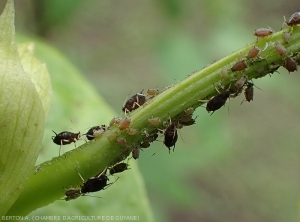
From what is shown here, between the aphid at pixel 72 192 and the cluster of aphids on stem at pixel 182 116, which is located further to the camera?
the aphid at pixel 72 192

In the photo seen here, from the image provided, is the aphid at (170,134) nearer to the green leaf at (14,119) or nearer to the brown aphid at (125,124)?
the brown aphid at (125,124)

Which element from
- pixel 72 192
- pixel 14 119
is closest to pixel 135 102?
pixel 72 192

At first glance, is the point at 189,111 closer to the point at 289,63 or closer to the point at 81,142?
the point at 289,63

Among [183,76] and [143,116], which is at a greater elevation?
[183,76]

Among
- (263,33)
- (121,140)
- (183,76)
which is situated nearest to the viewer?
(121,140)

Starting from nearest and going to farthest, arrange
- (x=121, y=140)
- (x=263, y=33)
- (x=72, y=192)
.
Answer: (x=121, y=140) < (x=263, y=33) < (x=72, y=192)

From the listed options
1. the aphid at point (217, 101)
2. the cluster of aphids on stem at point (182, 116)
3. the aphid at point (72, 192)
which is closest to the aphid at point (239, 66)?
the cluster of aphids on stem at point (182, 116)

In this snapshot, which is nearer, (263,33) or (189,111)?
(189,111)

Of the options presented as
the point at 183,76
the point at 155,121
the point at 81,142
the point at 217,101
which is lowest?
the point at 155,121
